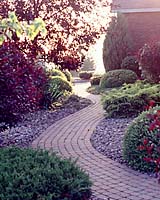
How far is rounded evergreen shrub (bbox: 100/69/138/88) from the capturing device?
1656cm

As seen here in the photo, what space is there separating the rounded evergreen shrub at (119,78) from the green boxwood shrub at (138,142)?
9.87m

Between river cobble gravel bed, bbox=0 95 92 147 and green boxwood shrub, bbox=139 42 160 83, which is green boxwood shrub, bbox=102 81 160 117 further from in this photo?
green boxwood shrub, bbox=139 42 160 83

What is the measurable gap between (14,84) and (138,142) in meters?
2.10

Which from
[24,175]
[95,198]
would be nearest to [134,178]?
[95,198]

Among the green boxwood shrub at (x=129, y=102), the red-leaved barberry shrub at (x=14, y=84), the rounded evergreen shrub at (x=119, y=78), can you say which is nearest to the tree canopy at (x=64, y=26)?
the green boxwood shrub at (x=129, y=102)

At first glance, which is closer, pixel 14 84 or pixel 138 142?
pixel 138 142

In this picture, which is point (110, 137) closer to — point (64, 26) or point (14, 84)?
point (14, 84)

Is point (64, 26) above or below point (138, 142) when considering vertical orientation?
above

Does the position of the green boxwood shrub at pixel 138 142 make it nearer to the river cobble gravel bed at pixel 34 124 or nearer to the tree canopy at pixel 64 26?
the river cobble gravel bed at pixel 34 124

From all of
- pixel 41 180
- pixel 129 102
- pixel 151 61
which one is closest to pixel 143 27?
pixel 151 61

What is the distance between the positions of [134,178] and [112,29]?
46.3 ft

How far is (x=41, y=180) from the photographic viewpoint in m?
4.58

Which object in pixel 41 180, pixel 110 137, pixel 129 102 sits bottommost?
pixel 110 137

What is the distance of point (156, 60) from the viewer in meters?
14.0
